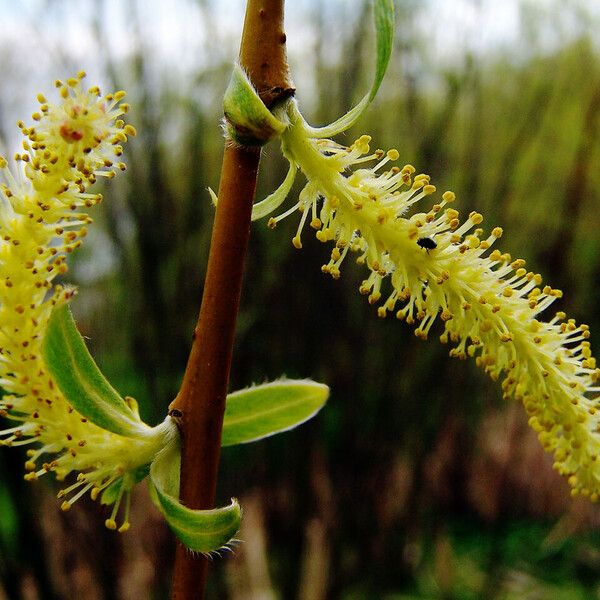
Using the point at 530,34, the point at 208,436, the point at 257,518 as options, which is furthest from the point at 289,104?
the point at 530,34

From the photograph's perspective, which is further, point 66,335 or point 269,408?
point 269,408

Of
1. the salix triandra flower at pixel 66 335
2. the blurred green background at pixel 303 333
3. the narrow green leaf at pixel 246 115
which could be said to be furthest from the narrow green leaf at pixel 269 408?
the blurred green background at pixel 303 333

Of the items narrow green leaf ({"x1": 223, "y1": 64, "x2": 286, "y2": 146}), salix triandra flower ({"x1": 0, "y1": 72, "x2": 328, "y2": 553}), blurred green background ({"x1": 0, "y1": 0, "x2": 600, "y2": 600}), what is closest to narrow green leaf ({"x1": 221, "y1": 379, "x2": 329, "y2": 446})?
salix triandra flower ({"x1": 0, "y1": 72, "x2": 328, "y2": 553})

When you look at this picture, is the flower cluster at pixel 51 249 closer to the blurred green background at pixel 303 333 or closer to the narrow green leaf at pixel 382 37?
the narrow green leaf at pixel 382 37

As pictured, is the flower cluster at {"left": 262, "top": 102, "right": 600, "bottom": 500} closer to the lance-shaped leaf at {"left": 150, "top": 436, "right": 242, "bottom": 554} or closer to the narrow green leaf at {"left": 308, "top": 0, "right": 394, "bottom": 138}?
the narrow green leaf at {"left": 308, "top": 0, "right": 394, "bottom": 138}

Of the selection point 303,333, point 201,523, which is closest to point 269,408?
point 201,523

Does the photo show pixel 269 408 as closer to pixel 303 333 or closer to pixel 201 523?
pixel 201 523

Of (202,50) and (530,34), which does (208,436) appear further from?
(530,34)
